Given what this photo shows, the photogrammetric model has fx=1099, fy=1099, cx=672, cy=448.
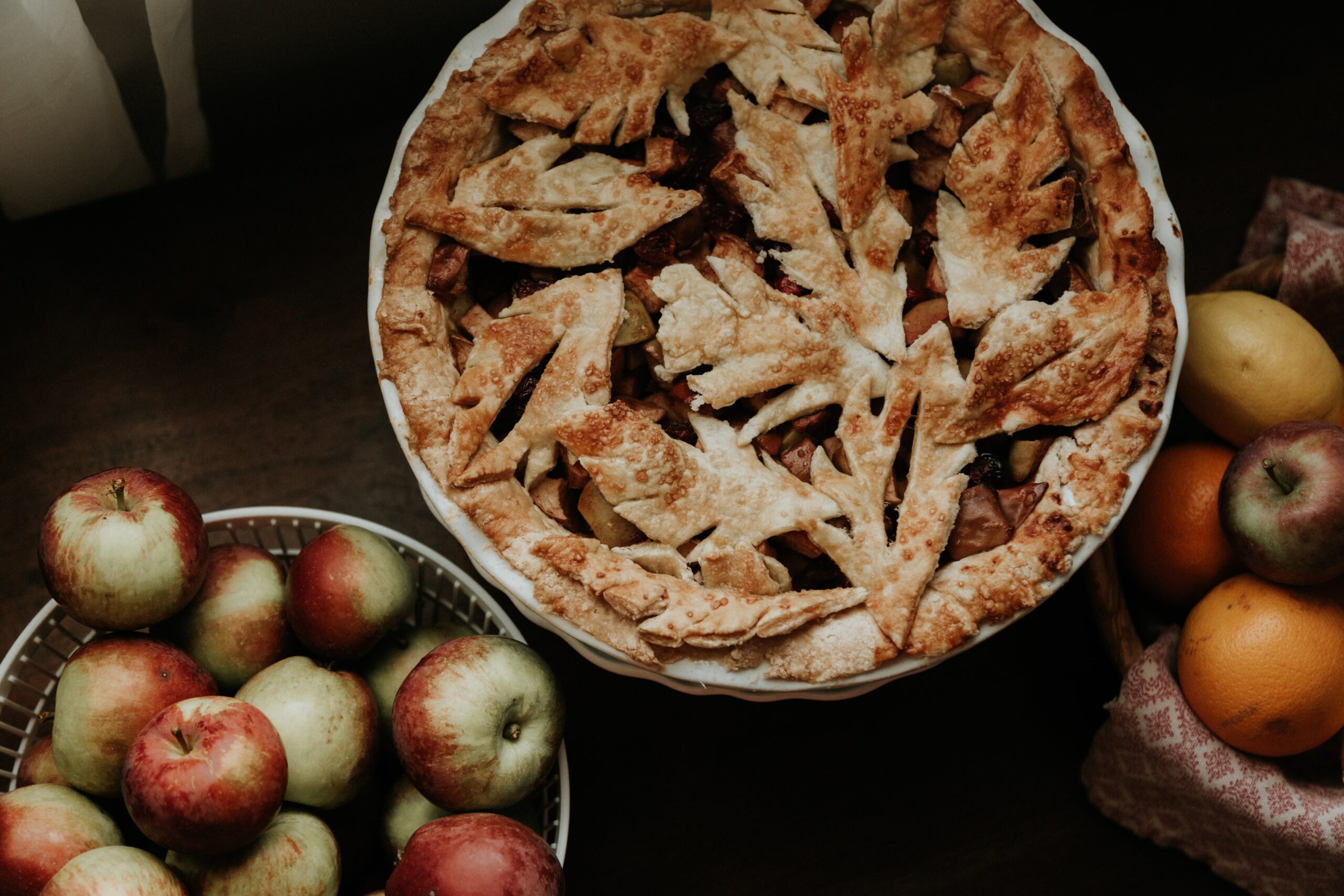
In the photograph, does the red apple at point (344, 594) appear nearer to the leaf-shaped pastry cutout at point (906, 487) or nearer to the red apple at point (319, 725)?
the red apple at point (319, 725)

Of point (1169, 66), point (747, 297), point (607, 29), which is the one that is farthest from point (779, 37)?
point (1169, 66)

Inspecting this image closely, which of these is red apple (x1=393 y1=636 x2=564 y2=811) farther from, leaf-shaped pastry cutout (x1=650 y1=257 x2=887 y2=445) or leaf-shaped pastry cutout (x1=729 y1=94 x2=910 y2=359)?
leaf-shaped pastry cutout (x1=729 y1=94 x2=910 y2=359)

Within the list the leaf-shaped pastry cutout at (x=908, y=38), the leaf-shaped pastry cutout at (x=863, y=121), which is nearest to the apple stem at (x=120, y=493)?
the leaf-shaped pastry cutout at (x=863, y=121)

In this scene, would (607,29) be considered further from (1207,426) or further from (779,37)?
(1207,426)

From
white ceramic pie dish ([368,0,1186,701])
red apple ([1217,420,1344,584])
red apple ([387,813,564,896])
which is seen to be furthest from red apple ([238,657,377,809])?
red apple ([1217,420,1344,584])

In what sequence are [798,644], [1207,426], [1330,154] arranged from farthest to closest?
[1330,154] → [1207,426] → [798,644]
